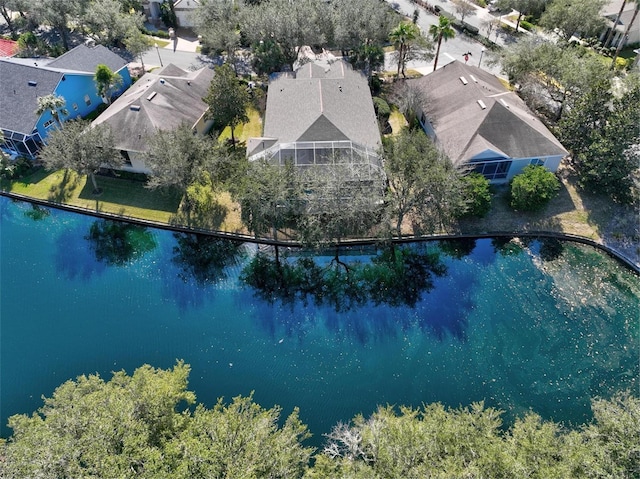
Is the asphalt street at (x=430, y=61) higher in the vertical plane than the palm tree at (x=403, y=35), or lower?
lower

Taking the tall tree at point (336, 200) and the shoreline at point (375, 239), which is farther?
the shoreline at point (375, 239)

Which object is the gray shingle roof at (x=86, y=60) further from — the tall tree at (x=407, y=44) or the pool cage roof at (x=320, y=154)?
the tall tree at (x=407, y=44)

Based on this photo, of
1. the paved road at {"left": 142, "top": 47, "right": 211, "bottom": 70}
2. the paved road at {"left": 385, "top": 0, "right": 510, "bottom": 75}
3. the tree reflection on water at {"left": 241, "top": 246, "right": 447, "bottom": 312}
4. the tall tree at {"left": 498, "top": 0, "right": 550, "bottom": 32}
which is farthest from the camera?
the tall tree at {"left": 498, "top": 0, "right": 550, "bottom": 32}

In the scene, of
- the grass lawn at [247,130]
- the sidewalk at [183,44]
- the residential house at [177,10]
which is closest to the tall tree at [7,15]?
the residential house at [177,10]

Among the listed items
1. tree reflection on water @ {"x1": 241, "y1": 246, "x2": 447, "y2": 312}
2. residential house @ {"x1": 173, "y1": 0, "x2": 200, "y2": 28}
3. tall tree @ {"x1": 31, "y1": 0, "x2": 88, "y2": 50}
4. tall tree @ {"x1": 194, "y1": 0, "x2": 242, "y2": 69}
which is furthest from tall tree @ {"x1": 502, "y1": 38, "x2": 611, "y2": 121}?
tall tree @ {"x1": 31, "y1": 0, "x2": 88, "y2": 50}

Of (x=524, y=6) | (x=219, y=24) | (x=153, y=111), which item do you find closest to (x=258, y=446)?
(x=153, y=111)

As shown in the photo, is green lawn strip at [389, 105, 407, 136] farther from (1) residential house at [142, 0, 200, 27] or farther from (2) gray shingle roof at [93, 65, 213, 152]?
(1) residential house at [142, 0, 200, 27]
